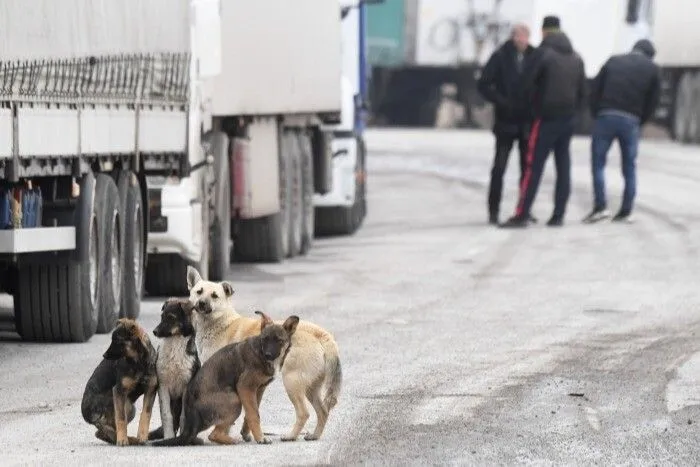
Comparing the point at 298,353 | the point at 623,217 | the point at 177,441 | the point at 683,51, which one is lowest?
the point at 623,217

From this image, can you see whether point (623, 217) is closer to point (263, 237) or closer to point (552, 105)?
point (552, 105)

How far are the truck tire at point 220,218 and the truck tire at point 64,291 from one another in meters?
4.43

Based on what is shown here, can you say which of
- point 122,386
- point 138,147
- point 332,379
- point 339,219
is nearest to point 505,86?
point 339,219

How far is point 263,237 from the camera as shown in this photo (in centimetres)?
2236

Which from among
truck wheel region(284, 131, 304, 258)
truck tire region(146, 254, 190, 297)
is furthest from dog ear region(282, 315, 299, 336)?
truck wheel region(284, 131, 304, 258)

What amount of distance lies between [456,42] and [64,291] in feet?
116

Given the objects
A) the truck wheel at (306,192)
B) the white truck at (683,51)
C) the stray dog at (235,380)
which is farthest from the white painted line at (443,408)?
the white truck at (683,51)

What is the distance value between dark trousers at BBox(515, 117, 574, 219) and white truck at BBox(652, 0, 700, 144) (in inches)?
926

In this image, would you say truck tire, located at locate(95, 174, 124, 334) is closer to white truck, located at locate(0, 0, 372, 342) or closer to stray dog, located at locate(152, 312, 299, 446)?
white truck, located at locate(0, 0, 372, 342)

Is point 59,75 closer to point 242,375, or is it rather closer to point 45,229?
point 45,229

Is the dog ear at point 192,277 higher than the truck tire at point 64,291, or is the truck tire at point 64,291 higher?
the dog ear at point 192,277

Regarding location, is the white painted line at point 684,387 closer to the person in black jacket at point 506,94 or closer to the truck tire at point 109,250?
the truck tire at point 109,250

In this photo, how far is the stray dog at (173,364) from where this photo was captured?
10.2 meters

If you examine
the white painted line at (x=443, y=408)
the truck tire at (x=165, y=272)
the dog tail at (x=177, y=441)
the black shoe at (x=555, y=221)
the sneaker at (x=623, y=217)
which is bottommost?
the sneaker at (x=623, y=217)
